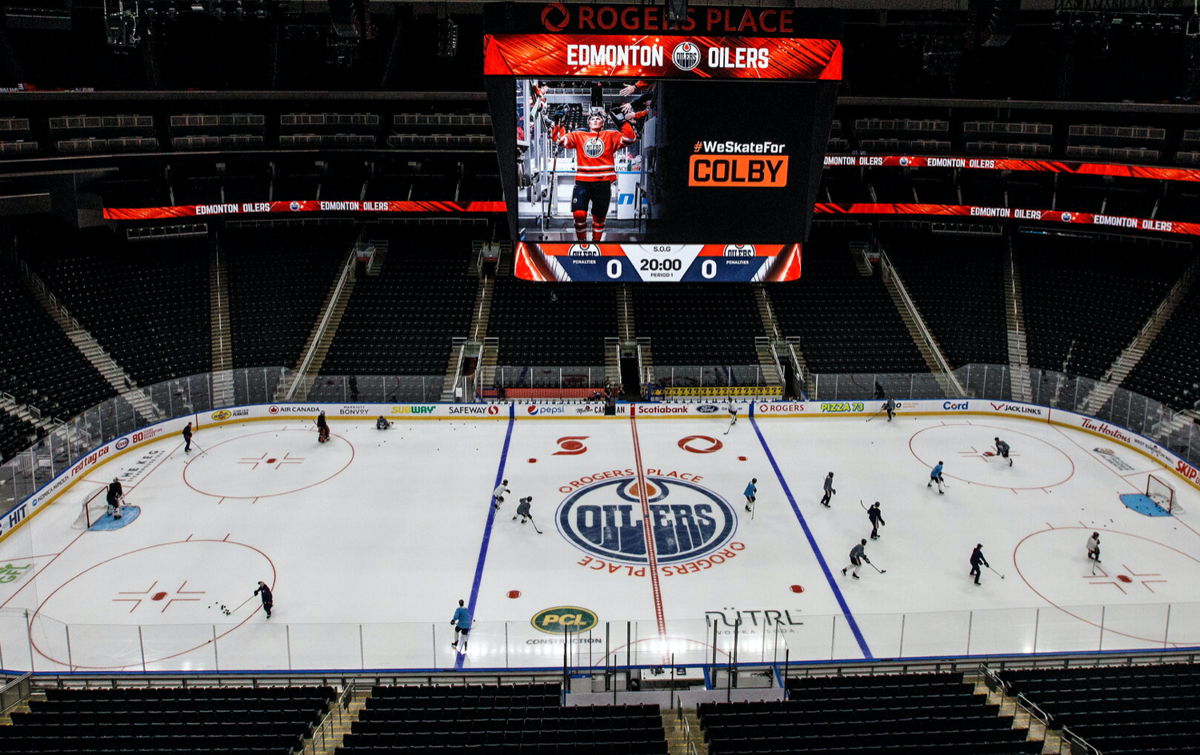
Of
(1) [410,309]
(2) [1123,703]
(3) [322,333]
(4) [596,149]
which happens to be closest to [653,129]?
(4) [596,149]

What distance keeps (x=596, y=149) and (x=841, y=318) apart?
896 inches

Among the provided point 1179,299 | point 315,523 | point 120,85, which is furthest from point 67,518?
point 1179,299

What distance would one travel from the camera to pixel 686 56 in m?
21.4

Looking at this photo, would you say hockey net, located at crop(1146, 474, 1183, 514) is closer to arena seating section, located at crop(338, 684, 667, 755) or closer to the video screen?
the video screen

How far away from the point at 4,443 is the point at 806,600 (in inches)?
935

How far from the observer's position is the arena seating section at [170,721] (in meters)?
13.2

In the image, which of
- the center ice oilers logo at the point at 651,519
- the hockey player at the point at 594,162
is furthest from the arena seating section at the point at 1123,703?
the hockey player at the point at 594,162

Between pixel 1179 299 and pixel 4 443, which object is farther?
pixel 1179 299

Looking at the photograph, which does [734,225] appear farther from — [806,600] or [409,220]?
[409,220]

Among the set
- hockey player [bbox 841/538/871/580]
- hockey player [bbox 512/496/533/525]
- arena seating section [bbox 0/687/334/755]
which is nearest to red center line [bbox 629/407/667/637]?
hockey player [bbox 512/496/533/525]

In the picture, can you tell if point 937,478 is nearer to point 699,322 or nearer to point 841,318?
point 841,318

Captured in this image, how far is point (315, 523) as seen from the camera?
25.7 metres

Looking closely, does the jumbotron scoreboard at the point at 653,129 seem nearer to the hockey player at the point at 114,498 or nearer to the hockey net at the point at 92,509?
the hockey player at the point at 114,498

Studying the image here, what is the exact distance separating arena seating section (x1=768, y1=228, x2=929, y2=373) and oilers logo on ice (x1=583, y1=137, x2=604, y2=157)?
1814 cm
